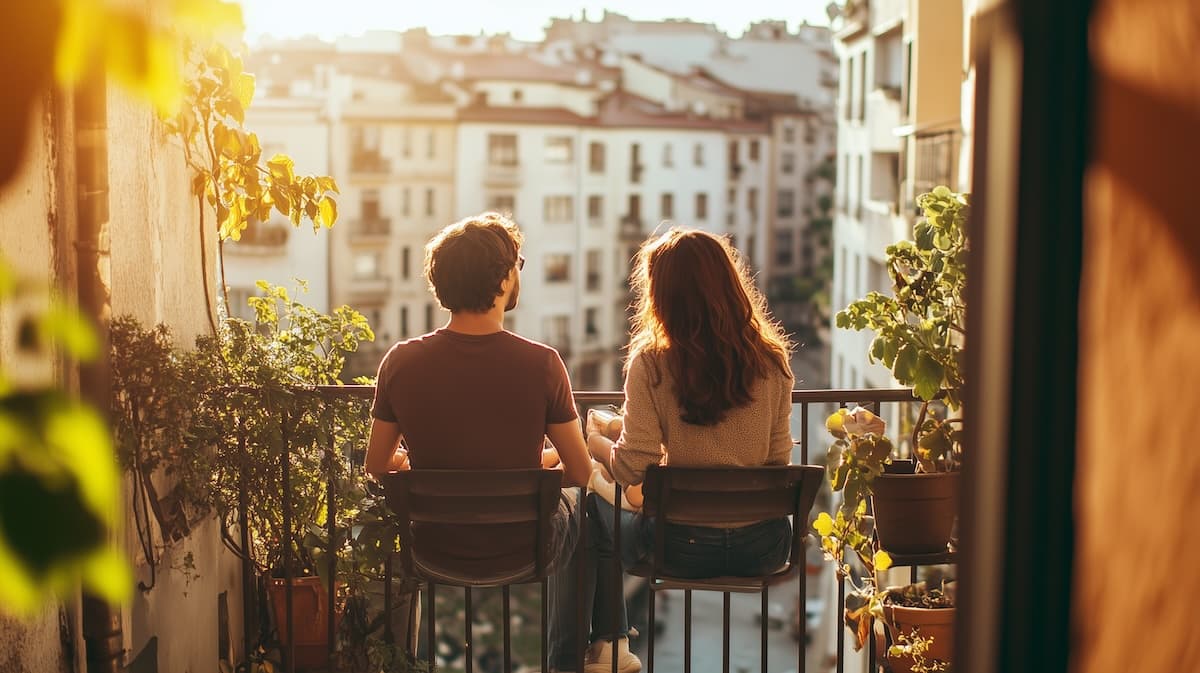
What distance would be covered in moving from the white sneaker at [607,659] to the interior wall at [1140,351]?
92.8 inches

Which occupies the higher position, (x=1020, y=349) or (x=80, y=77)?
(x=80, y=77)

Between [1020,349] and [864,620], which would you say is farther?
[864,620]

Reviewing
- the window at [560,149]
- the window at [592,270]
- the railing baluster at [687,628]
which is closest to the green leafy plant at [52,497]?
the railing baluster at [687,628]

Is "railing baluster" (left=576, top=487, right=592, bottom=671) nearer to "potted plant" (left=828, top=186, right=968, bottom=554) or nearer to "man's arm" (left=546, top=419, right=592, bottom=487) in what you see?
"man's arm" (left=546, top=419, right=592, bottom=487)

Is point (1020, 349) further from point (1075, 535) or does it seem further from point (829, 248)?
point (829, 248)

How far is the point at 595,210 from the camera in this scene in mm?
52344

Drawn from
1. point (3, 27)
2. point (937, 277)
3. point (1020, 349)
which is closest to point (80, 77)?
point (3, 27)

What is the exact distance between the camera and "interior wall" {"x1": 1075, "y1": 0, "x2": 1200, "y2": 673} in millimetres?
1887

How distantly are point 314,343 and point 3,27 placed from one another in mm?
3160

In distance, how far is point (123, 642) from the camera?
384cm

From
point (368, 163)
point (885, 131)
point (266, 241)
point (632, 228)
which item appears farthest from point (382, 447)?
point (632, 228)

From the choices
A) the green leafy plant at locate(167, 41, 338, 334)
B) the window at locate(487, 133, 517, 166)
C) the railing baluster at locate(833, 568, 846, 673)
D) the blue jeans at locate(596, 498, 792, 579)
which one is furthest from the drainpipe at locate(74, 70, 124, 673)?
the window at locate(487, 133, 517, 166)

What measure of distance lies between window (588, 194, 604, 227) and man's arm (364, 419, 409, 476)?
48262 millimetres

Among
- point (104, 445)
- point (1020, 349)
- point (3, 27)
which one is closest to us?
point (104, 445)
